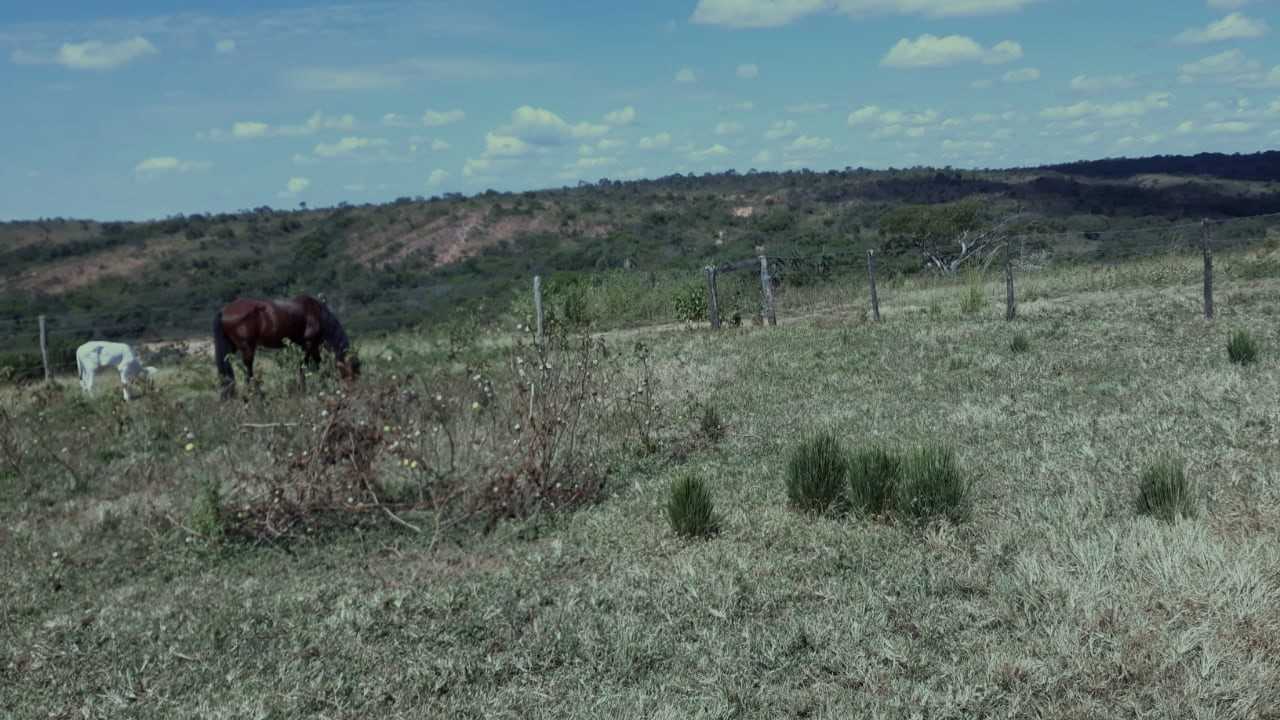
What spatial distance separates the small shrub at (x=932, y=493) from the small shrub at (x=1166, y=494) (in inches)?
35.5

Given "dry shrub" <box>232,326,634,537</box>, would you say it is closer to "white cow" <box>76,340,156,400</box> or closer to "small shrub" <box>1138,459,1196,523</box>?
"small shrub" <box>1138,459,1196,523</box>

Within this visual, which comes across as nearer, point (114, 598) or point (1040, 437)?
point (114, 598)

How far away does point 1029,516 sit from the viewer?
585 centimetres

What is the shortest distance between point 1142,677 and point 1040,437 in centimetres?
401

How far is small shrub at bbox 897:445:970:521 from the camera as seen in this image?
5.95 metres

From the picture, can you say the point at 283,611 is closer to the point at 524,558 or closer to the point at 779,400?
the point at 524,558

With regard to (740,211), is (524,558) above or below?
below

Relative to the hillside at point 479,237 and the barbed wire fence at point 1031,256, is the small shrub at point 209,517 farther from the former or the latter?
the hillside at point 479,237

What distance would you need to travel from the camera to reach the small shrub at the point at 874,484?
243 inches

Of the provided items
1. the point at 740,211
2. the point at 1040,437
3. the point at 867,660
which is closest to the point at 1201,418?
the point at 1040,437

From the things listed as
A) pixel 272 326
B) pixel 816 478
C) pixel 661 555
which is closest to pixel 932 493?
pixel 816 478

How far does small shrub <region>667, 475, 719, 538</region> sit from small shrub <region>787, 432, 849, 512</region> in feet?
1.79

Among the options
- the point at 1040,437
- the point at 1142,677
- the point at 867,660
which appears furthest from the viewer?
the point at 1040,437

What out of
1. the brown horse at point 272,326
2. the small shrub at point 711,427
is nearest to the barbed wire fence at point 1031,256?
the brown horse at point 272,326
